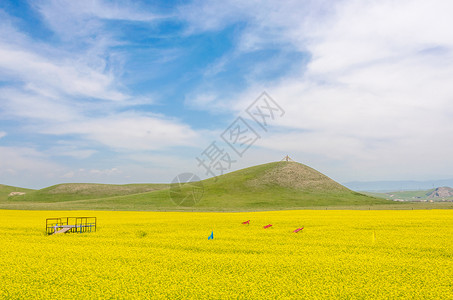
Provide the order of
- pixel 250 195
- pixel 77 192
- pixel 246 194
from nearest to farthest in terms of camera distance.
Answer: pixel 250 195 < pixel 246 194 < pixel 77 192

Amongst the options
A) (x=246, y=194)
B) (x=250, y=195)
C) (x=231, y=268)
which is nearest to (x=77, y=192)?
(x=246, y=194)

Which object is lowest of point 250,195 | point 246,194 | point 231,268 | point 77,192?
point 231,268

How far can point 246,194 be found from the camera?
384 ft

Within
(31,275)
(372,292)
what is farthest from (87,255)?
(372,292)

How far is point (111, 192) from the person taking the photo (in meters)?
169

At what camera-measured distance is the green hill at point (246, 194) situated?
318ft

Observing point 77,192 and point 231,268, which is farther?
point 77,192

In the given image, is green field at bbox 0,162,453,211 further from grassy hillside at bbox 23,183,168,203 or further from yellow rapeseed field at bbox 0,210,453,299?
yellow rapeseed field at bbox 0,210,453,299

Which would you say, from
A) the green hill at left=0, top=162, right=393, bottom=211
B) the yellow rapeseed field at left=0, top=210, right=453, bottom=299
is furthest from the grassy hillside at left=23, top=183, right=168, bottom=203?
the yellow rapeseed field at left=0, top=210, right=453, bottom=299

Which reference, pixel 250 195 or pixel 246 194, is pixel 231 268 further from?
pixel 246 194

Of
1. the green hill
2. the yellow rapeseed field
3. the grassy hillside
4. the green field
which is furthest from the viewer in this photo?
the grassy hillside

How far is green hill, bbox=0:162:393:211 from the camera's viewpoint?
9694cm

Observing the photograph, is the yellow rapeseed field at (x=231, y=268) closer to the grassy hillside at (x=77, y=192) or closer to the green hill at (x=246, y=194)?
the green hill at (x=246, y=194)

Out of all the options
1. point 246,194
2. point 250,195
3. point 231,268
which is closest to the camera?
point 231,268
